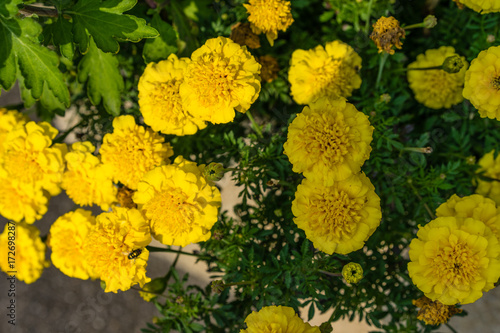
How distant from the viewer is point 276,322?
119 centimetres

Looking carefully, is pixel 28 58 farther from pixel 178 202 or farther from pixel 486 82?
pixel 486 82

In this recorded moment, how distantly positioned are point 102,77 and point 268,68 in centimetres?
70

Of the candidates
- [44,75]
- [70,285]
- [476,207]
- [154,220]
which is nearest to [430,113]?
[476,207]

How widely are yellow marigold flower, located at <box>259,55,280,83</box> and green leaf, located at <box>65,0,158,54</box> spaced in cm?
51

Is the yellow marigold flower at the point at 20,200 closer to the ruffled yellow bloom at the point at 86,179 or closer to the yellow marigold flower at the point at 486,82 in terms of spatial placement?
the ruffled yellow bloom at the point at 86,179

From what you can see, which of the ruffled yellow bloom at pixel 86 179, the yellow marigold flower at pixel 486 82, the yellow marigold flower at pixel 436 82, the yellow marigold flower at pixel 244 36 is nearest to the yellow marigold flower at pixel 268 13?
the yellow marigold flower at pixel 244 36

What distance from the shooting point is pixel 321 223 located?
1.24m

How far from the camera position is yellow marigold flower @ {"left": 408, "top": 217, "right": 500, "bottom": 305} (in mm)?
1209

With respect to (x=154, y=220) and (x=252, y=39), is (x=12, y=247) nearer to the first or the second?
(x=154, y=220)

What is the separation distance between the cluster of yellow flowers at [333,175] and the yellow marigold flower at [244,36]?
49 centimetres

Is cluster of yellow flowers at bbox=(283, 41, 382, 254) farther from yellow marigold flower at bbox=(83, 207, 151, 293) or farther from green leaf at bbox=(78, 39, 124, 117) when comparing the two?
green leaf at bbox=(78, 39, 124, 117)

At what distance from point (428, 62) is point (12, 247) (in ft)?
6.46

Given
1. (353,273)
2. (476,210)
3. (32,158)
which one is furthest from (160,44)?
(476,210)

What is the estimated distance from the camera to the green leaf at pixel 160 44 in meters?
1.66
